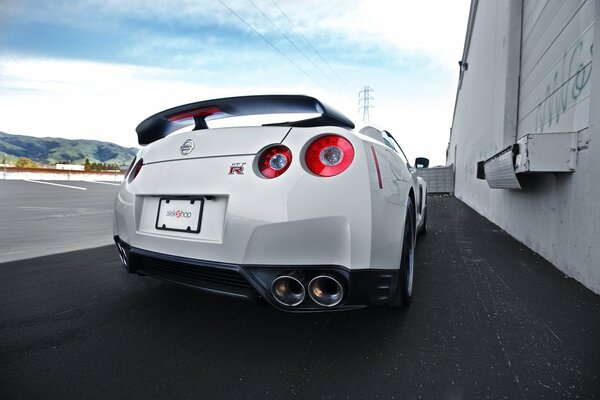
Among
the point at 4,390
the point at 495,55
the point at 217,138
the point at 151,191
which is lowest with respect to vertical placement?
Result: the point at 4,390

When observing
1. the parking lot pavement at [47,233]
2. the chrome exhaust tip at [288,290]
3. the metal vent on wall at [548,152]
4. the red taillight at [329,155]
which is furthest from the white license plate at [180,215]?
the metal vent on wall at [548,152]

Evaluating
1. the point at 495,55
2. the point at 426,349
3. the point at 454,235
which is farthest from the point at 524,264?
the point at 495,55

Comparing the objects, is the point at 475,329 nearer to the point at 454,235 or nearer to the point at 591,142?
the point at 591,142

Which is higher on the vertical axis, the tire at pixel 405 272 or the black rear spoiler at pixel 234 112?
the black rear spoiler at pixel 234 112

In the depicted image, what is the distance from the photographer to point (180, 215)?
1.69 meters

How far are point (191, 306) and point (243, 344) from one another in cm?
64

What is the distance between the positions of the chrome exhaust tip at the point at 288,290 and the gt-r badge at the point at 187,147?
2.75 ft

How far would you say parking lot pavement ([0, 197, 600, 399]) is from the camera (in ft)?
4.42

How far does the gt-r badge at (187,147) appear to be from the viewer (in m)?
1.76

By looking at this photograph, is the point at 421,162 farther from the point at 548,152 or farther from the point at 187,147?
the point at 187,147

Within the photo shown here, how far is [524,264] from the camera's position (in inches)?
132

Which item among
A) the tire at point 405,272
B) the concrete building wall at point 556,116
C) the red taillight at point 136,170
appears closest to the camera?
the tire at point 405,272

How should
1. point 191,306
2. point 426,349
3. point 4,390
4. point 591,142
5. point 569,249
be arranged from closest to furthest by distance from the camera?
point 4,390 < point 426,349 < point 191,306 < point 591,142 < point 569,249

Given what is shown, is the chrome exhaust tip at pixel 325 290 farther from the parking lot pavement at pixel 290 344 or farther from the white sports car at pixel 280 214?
the parking lot pavement at pixel 290 344
